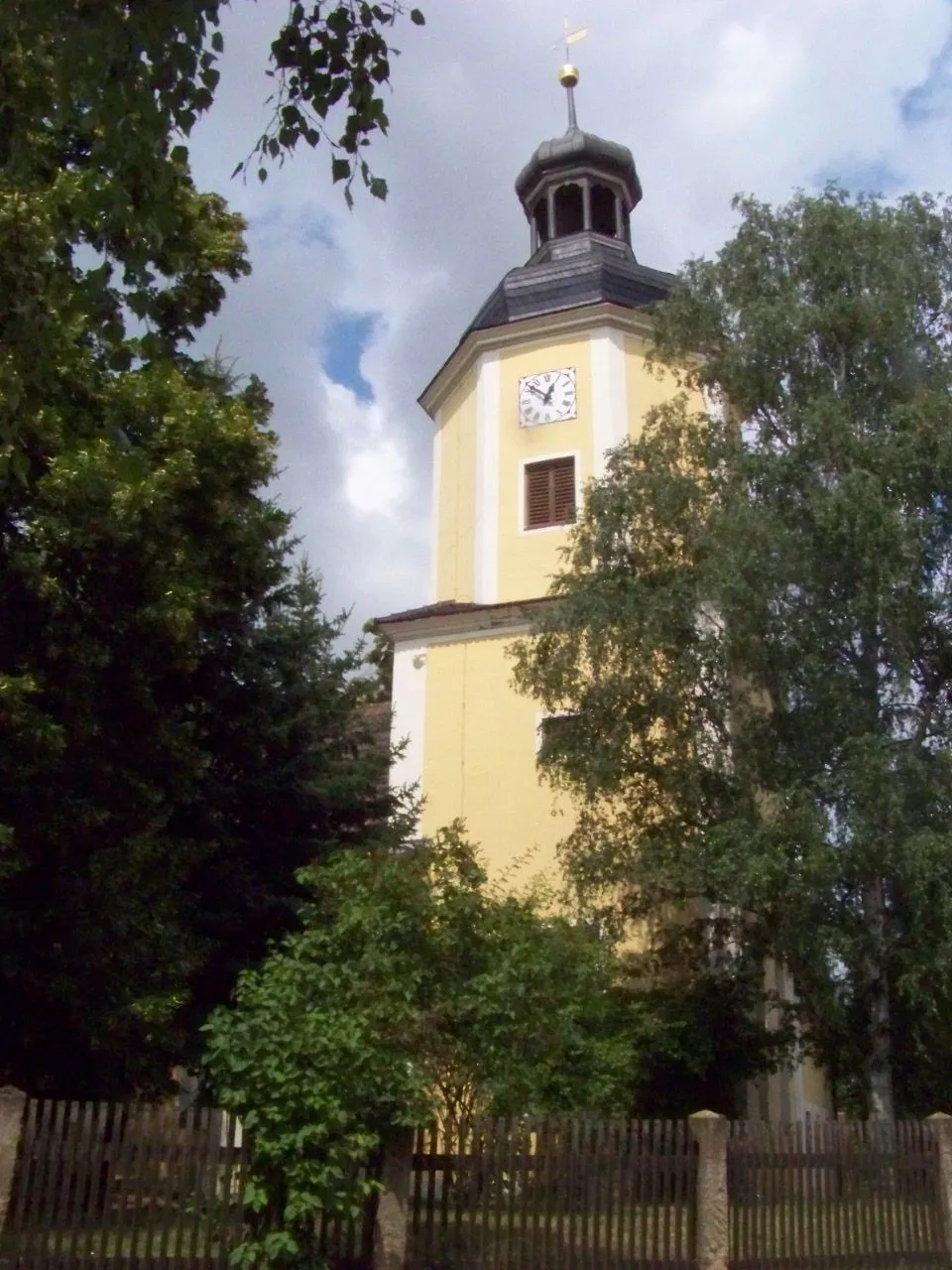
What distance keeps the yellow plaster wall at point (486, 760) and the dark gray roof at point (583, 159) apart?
9.87 metres

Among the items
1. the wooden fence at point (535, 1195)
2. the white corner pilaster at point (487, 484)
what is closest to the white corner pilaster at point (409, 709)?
the white corner pilaster at point (487, 484)

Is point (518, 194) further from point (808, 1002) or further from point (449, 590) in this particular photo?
point (808, 1002)

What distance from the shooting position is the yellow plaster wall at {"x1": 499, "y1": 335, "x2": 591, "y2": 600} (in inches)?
876

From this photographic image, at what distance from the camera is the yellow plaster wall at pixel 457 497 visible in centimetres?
2330

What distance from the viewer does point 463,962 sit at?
1190 cm

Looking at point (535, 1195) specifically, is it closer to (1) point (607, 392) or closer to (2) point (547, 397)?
(1) point (607, 392)

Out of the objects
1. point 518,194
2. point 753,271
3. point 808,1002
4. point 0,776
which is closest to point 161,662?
point 0,776

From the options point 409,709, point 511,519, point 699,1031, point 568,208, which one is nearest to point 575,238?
point 568,208

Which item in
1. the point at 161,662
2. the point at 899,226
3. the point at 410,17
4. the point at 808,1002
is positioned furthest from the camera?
the point at 899,226

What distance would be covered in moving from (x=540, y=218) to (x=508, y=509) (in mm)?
7208

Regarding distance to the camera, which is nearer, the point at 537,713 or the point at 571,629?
the point at 571,629

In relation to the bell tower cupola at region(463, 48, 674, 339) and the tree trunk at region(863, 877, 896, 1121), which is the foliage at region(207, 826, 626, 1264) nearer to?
the tree trunk at region(863, 877, 896, 1121)

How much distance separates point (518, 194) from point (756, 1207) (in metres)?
20.5

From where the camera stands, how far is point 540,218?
2698 cm
